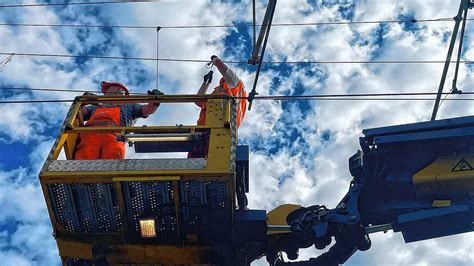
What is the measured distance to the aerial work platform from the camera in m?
6.73

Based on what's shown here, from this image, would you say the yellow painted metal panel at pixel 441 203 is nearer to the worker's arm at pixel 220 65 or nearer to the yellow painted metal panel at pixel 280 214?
the yellow painted metal panel at pixel 280 214

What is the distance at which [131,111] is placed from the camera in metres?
8.89

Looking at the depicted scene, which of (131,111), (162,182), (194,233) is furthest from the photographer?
(131,111)

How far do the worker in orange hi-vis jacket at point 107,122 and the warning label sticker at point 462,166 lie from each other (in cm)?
350

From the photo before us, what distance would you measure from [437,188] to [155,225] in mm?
3059

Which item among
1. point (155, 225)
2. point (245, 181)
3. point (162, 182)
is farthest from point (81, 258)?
point (245, 181)

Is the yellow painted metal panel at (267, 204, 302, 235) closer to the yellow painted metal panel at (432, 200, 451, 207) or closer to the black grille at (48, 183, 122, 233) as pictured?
the yellow painted metal panel at (432, 200, 451, 207)

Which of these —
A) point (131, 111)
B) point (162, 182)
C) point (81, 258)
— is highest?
point (131, 111)

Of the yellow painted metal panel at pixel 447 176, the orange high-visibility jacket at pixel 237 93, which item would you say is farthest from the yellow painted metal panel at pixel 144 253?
the yellow painted metal panel at pixel 447 176

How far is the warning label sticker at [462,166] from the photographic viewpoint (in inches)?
275

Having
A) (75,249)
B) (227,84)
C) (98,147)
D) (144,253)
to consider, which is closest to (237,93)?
(227,84)

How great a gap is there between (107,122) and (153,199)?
1814 mm

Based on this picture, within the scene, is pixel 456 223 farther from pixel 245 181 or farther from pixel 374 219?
pixel 245 181

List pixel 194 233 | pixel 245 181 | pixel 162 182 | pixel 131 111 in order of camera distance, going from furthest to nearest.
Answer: pixel 131 111 < pixel 245 181 < pixel 194 233 < pixel 162 182
